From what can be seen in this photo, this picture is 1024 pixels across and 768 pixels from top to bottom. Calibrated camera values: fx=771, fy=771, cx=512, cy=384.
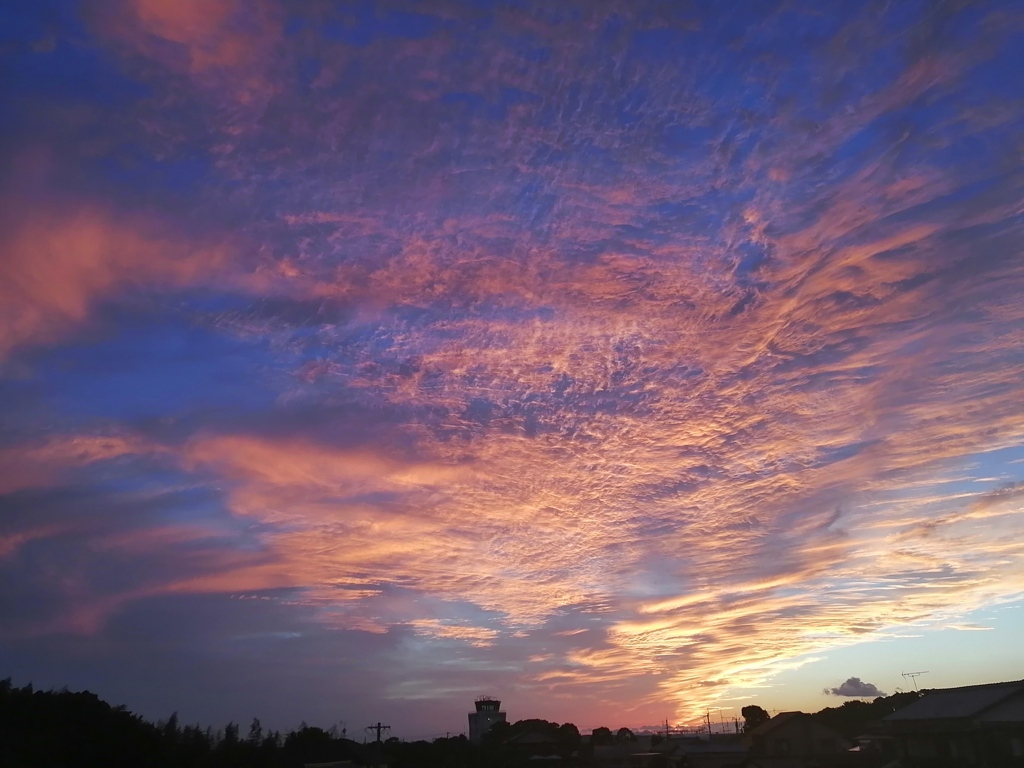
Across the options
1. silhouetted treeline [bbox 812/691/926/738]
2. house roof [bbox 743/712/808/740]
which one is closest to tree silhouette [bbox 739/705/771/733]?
silhouetted treeline [bbox 812/691/926/738]

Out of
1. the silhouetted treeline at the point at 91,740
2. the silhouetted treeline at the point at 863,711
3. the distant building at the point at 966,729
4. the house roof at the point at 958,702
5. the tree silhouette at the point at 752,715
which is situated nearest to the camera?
the distant building at the point at 966,729

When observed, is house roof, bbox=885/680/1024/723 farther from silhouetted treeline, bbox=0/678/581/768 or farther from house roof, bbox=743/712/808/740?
silhouetted treeline, bbox=0/678/581/768

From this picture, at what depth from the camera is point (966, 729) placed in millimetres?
39344

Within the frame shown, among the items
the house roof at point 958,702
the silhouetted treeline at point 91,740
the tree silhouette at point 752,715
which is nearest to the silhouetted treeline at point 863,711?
the tree silhouette at point 752,715

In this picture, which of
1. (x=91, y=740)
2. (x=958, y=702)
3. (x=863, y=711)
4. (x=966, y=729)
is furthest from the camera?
(x=863, y=711)

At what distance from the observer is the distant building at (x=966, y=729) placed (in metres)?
37.9

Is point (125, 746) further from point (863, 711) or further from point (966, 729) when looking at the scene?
point (863, 711)

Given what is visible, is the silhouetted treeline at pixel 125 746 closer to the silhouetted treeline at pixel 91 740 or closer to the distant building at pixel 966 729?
the silhouetted treeline at pixel 91 740

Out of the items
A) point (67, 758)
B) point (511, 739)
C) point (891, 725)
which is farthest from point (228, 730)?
point (891, 725)

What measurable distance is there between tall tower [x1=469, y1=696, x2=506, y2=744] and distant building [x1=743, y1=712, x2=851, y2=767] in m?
72.6

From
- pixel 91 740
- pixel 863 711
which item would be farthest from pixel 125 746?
pixel 863 711

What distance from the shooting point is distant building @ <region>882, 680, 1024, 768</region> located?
3788 centimetres

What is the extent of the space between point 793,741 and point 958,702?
885 inches

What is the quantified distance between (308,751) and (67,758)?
4226 cm
